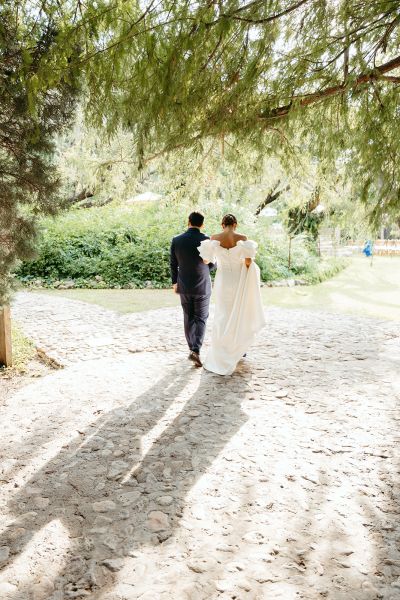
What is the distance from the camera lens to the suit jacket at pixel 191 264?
6.50m

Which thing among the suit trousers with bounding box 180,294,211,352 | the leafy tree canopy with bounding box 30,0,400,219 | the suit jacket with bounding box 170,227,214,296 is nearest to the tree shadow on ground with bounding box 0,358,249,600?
the suit trousers with bounding box 180,294,211,352

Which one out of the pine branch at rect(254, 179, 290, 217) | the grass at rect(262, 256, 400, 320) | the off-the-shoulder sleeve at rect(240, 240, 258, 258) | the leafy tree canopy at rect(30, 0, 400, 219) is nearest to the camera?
the leafy tree canopy at rect(30, 0, 400, 219)

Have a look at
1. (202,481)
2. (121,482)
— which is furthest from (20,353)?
(202,481)

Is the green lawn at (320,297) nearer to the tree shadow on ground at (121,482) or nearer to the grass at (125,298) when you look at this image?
the grass at (125,298)

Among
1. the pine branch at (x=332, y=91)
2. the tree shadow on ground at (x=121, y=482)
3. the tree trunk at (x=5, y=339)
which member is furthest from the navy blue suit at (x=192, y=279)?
the tree trunk at (x=5, y=339)

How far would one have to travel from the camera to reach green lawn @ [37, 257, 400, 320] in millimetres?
11272

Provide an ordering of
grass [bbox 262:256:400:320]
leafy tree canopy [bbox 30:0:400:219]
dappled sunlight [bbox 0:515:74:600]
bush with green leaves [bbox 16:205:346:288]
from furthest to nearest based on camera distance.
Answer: bush with green leaves [bbox 16:205:346:288] → grass [bbox 262:256:400:320] → leafy tree canopy [bbox 30:0:400:219] → dappled sunlight [bbox 0:515:74:600]

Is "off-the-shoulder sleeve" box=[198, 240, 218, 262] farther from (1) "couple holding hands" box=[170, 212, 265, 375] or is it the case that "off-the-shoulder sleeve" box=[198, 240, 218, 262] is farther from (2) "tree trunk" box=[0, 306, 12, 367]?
(2) "tree trunk" box=[0, 306, 12, 367]

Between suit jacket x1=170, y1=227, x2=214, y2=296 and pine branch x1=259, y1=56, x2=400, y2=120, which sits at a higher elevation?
pine branch x1=259, y1=56, x2=400, y2=120

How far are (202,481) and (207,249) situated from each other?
345cm

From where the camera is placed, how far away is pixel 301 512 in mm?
3266

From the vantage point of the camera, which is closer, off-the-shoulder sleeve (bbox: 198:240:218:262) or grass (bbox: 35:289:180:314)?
off-the-shoulder sleeve (bbox: 198:240:218:262)

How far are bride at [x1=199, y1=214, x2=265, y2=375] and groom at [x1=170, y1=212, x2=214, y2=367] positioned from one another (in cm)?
23

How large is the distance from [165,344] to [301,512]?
4.95 m
